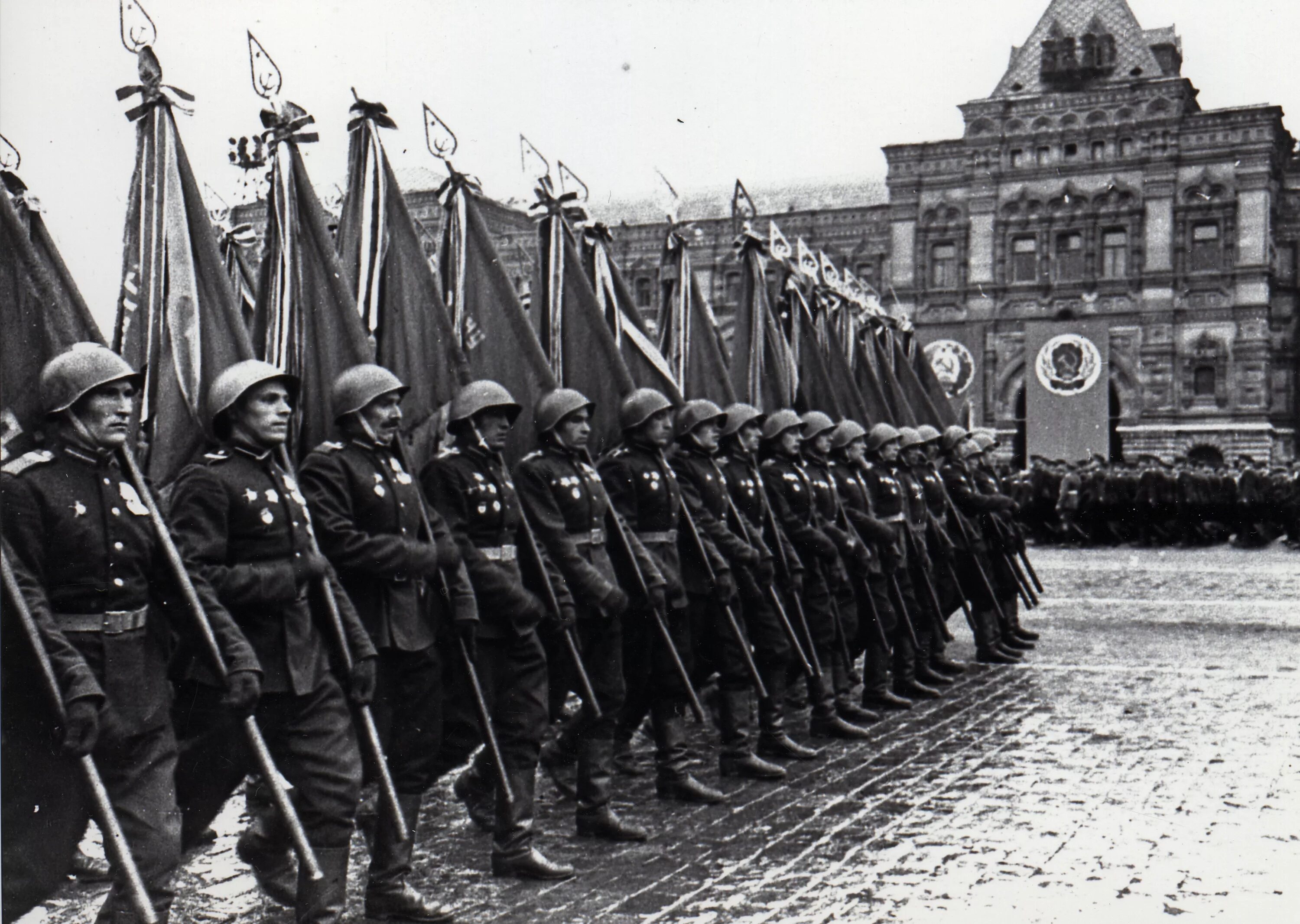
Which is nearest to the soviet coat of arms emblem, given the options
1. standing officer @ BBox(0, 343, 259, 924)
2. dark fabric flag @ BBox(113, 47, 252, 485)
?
dark fabric flag @ BBox(113, 47, 252, 485)

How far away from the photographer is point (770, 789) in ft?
20.2

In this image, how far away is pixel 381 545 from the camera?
14.6ft

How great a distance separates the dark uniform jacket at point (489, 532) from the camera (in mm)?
4906

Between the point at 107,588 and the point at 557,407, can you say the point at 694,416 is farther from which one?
the point at 107,588

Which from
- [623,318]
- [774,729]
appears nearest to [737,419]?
[623,318]

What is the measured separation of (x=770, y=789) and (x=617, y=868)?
1.42 metres

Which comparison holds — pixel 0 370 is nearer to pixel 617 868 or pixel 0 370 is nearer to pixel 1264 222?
pixel 617 868

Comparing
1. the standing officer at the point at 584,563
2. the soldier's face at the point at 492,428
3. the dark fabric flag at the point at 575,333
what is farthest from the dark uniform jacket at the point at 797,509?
the soldier's face at the point at 492,428

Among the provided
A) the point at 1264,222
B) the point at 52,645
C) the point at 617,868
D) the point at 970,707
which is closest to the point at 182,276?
the point at 52,645

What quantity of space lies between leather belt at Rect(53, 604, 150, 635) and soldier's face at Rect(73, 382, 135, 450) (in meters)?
0.44

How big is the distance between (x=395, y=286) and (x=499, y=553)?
166 cm

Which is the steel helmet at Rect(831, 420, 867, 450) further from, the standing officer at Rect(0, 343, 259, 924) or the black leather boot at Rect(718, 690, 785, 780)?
the standing officer at Rect(0, 343, 259, 924)

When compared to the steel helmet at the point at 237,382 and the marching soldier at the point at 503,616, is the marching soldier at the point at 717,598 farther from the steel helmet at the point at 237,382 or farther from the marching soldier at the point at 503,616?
the steel helmet at the point at 237,382

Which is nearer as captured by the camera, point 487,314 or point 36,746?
point 36,746
